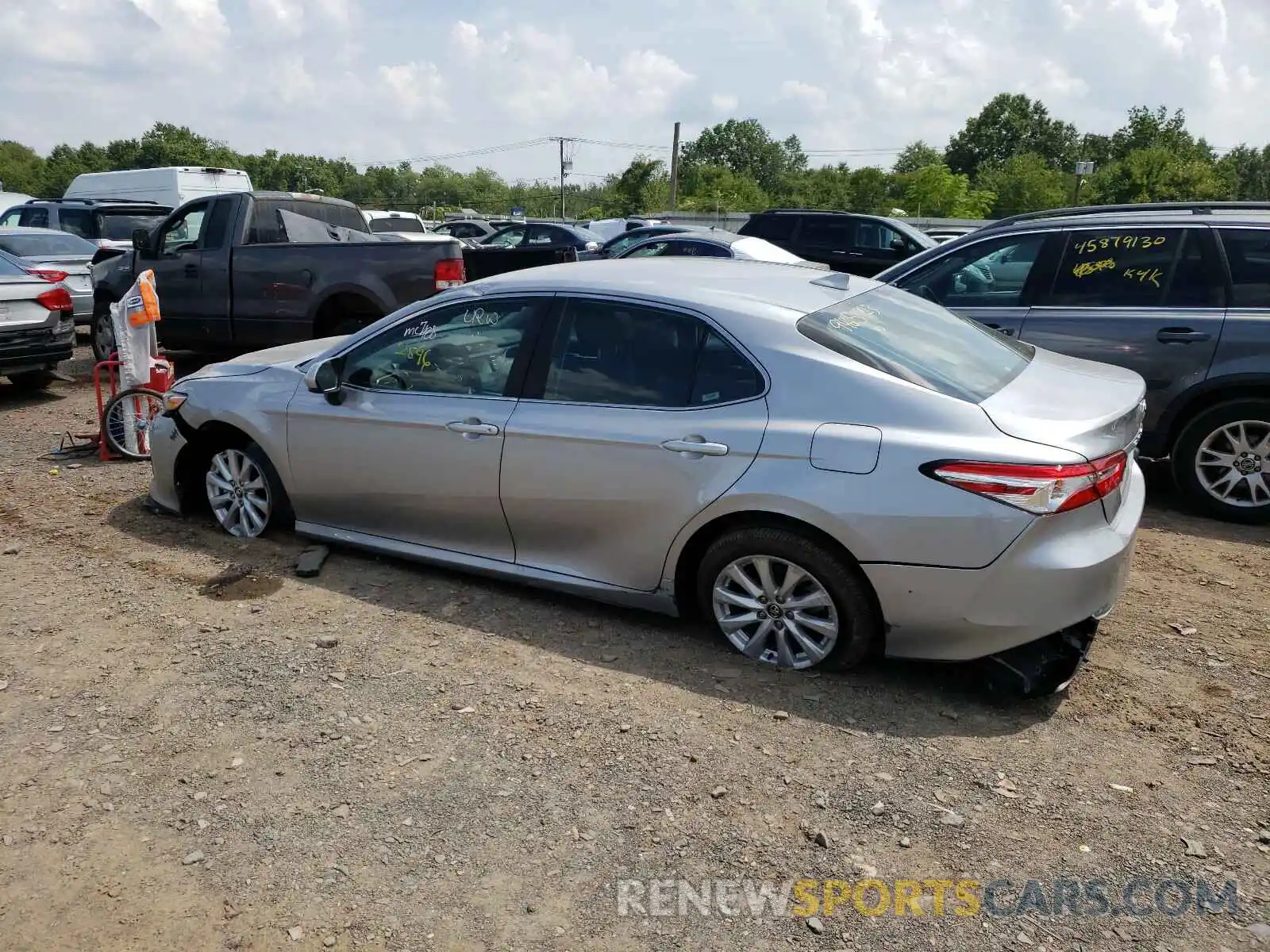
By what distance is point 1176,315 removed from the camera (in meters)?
5.96

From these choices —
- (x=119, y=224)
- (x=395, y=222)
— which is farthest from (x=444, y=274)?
(x=395, y=222)

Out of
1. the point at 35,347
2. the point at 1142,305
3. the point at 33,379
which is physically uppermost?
the point at 1142,305

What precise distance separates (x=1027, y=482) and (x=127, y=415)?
643 cm

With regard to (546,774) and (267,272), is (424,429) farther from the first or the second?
(267,272)

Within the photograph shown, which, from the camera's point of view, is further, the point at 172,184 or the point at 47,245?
the point at 172,184

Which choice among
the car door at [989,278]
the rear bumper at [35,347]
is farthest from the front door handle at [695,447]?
the rear bumper at [35,347]

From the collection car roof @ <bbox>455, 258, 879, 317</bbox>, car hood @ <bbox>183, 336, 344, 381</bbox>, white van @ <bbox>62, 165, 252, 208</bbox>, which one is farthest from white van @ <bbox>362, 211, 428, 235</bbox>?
car roof @ <bbox>455, 258, 879, 317</bbox>

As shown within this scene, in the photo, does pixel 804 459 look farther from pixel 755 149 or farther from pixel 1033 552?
pixel 755 149

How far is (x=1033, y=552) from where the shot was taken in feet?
11.3

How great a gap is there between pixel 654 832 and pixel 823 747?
772 millimetres

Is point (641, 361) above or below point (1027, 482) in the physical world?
above

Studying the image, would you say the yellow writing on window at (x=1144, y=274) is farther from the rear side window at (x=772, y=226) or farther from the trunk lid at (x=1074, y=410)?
the rear side window at (x=772, y=226)

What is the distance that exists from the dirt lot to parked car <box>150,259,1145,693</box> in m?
0.30

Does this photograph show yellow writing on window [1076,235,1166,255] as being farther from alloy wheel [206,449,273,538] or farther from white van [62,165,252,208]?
white van [62,165,252,208]
